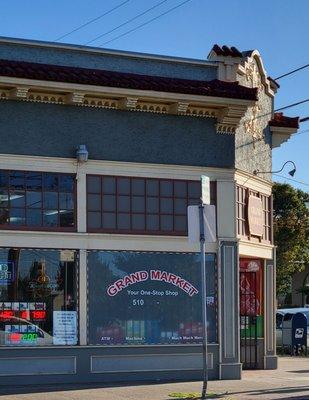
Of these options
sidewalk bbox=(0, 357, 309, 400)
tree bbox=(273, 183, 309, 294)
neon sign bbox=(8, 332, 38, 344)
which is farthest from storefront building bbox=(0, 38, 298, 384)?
tree bbox=(273, 183, 309, 294)

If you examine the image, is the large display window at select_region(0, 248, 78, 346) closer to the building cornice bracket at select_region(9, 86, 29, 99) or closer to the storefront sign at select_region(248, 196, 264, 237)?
the building cornice bracket at select_region(9, 86, 29, 99)

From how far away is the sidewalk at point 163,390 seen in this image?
1405cm

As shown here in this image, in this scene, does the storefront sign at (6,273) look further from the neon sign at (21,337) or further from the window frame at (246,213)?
the window frame at (246,213)

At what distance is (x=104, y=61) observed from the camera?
16906mm

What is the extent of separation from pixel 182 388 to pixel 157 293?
2.24 metres

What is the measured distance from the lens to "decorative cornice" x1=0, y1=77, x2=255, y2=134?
1566cm

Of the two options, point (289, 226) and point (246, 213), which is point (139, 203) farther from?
point (289, 226)

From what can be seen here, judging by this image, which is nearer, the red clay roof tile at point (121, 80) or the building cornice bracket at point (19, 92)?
the red clay roof tile at point (121, 80)

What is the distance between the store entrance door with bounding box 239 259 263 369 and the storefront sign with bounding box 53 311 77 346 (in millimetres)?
5221

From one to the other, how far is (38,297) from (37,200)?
190 cm

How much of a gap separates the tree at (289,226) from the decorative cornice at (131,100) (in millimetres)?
26940

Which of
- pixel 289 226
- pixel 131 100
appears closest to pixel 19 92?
pixel 131 100

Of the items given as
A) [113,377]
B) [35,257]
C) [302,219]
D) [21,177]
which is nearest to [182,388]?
[113,377]

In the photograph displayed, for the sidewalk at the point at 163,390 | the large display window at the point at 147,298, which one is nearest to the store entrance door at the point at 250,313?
the sidewalk at the point at 163,390
